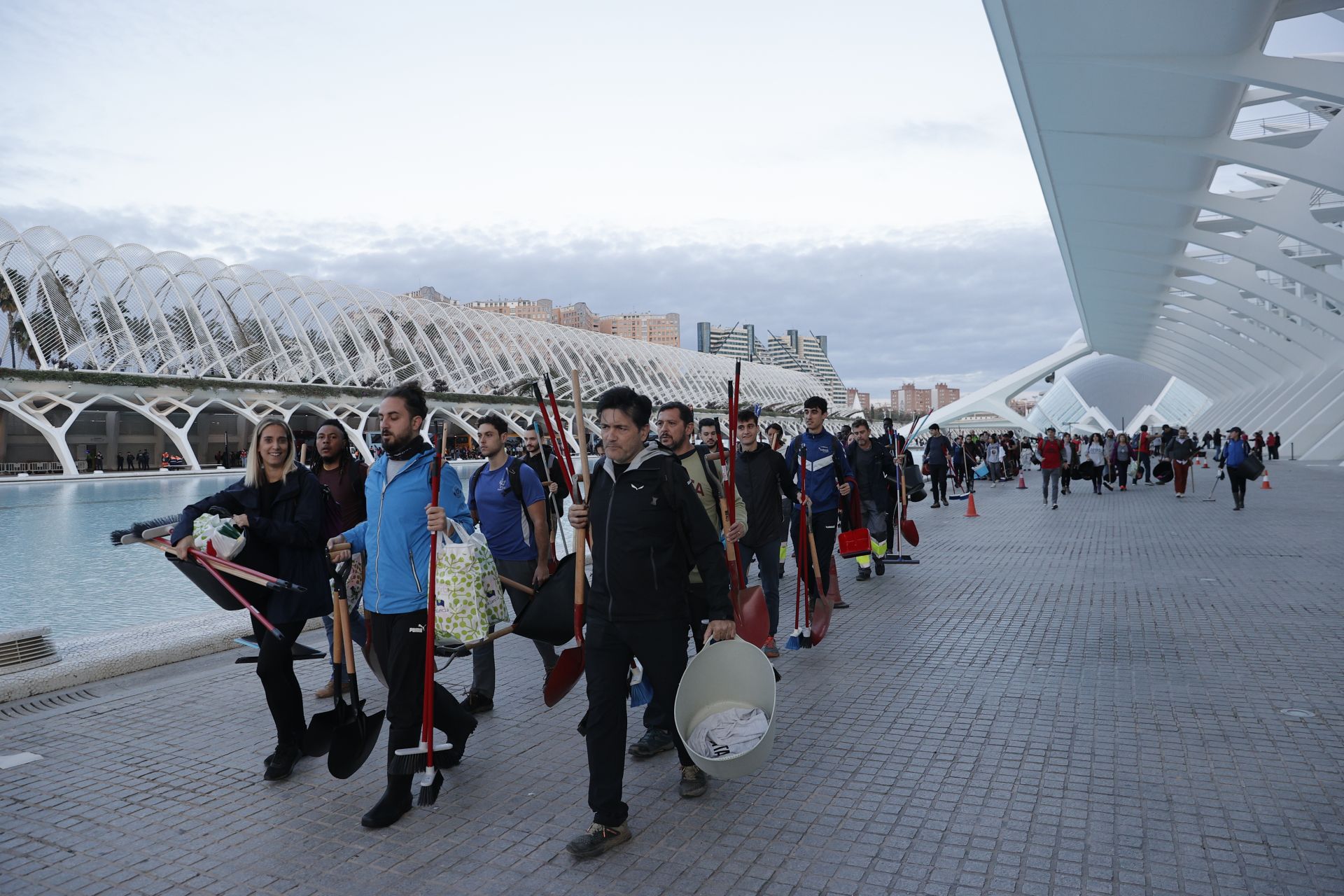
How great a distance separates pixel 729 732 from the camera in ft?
12.6

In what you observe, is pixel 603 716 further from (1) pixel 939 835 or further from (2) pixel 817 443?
(2) pixel 817 443

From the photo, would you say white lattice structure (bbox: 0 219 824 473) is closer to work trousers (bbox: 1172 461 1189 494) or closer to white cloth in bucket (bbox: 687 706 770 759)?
work trousers (bbox: 1172 461 1189 494)

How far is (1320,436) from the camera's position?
110 ft

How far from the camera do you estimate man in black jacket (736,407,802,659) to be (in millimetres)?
6480

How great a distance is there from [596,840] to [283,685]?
1848 millimetres

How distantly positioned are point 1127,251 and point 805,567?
28.7 metres

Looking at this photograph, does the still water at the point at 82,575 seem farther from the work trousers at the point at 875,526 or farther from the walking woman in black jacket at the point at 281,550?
the work trousers at the point at 875,526

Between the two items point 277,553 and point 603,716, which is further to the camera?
point 277,553

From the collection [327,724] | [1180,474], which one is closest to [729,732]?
[327,724]

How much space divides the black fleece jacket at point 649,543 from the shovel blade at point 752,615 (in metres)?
0.96

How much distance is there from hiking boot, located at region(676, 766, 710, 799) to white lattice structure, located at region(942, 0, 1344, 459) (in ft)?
39.9

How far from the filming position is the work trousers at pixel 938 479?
1977 centimetres

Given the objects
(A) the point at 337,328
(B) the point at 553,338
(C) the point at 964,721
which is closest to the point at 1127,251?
(C) the point at 964,721

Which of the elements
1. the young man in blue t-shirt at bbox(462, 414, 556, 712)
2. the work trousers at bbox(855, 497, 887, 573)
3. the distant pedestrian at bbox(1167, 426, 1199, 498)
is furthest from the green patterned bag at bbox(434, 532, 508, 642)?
the distant pedestrian at bbox(1167, 426, 1199, 498)
